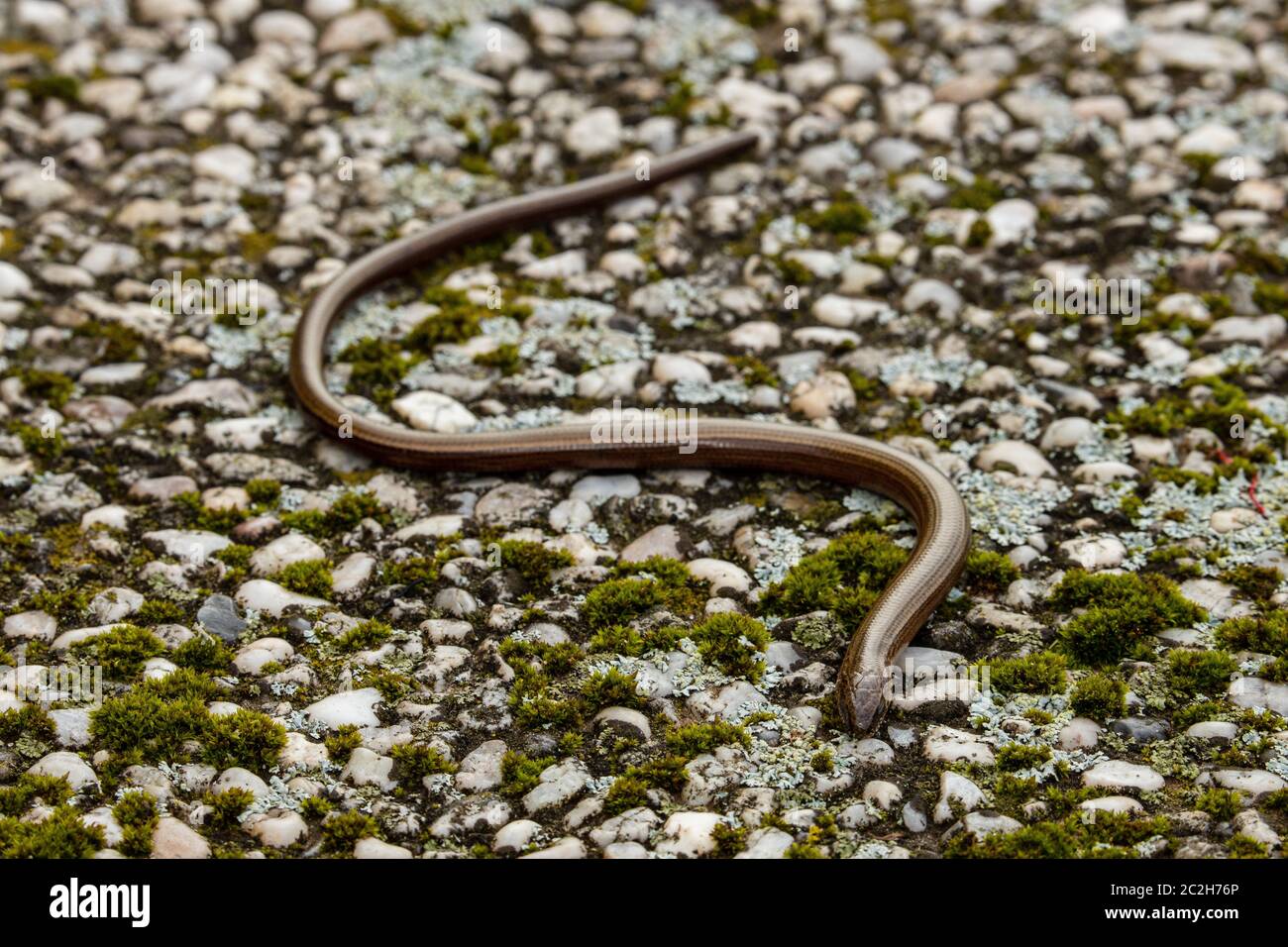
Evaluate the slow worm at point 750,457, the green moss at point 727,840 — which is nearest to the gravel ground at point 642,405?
the green moss at point 727,840

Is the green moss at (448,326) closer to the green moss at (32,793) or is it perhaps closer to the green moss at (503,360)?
the green moss at (503,360)

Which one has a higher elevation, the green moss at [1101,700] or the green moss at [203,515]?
the green moss at [203,515]

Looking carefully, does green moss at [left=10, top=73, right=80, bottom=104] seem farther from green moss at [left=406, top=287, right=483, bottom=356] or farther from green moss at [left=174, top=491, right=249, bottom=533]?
green moss at [left=174, top=491, right=249, bottom=533]

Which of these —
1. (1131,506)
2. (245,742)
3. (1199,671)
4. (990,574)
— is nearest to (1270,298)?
(1131,506)

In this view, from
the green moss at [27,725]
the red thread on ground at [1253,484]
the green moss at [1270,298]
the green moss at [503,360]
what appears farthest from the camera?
the green moss at [1270,298]

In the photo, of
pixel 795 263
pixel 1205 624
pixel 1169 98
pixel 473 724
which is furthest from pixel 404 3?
pixel 1205 624

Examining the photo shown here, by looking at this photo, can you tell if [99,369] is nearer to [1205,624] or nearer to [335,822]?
[335,822]

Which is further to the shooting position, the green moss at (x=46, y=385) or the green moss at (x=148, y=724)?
the green moss at (x=46, y=385)
